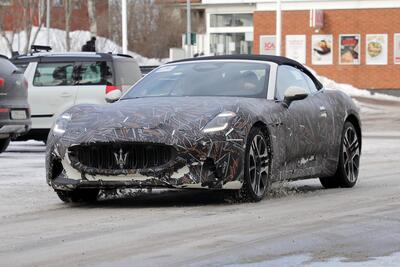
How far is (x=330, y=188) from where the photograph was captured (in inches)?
474

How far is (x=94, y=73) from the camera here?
797 inches

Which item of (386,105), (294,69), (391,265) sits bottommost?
(386,105)

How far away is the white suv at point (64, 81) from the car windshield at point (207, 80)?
8598 millimetres

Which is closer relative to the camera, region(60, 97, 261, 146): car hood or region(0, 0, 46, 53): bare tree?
region(60, 97, 261, 146): car hood

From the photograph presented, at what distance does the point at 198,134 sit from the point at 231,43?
48.5 meters

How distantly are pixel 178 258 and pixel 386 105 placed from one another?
37.2 meters

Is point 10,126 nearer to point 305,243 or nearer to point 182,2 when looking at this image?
point 305,243

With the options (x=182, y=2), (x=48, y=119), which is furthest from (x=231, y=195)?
(x=182, y=2)

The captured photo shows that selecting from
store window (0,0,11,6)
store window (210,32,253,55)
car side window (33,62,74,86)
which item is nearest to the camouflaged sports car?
car side window (33,62,74,86)

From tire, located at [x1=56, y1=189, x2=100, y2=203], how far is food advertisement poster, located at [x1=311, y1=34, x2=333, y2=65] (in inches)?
1662

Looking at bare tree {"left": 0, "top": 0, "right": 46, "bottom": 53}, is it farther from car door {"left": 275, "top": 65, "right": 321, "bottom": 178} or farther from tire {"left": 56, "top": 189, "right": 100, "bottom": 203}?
tire {"left": 56, "top": 189, "right": 100, "bottom": 203}

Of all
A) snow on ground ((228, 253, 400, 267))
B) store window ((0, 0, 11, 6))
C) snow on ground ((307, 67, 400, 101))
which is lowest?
snow on ground ((307, 67, 400, 101))

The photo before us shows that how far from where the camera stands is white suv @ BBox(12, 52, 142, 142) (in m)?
19.9

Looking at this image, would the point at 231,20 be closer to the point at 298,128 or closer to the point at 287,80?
the point at 287,80
